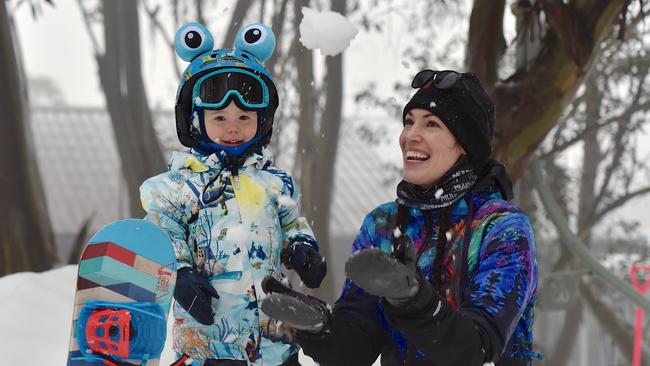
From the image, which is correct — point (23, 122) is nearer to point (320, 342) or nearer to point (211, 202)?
point (211, 202)

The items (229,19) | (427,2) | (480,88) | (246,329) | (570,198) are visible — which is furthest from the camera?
(570,198)

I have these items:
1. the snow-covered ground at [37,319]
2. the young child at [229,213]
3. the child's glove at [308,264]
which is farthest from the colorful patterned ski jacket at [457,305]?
the snow-covered ground at [37,319]

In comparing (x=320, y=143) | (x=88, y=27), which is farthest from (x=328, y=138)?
(x=88, y=27)

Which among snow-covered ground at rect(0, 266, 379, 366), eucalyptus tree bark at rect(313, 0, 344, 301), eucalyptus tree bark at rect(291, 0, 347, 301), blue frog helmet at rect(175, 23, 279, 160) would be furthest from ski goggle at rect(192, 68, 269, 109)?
eucalyptus tree bark at rect(313, 0, 344, 301)

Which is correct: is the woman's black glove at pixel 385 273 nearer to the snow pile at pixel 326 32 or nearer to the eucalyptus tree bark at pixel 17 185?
the snow pile at pixel 326 32

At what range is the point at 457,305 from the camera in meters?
1.96

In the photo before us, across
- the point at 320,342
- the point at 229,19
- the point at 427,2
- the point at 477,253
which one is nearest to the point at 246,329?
the point at 320,342

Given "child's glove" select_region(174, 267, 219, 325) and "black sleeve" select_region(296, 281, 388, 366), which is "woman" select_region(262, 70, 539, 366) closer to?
"black sleeve" select_region(296, 281, 388, 366)

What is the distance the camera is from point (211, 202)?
8.78 ft

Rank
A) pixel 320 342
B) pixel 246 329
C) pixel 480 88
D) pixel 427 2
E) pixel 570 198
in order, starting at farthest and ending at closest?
pixel 570 198 < pixel 427 2 < pixel 246 329 < pixel 480 88 < pixel 320 342

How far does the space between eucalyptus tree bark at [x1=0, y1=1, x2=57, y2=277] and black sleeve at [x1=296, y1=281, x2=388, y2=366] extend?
6226 millimetres

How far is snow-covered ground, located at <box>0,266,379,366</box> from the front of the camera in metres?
4.21

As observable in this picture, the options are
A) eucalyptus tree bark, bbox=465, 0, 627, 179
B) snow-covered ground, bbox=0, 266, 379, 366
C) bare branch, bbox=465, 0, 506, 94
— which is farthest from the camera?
bare branch, bbox=465, 0, 506, 94

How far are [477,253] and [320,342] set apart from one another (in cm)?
45
